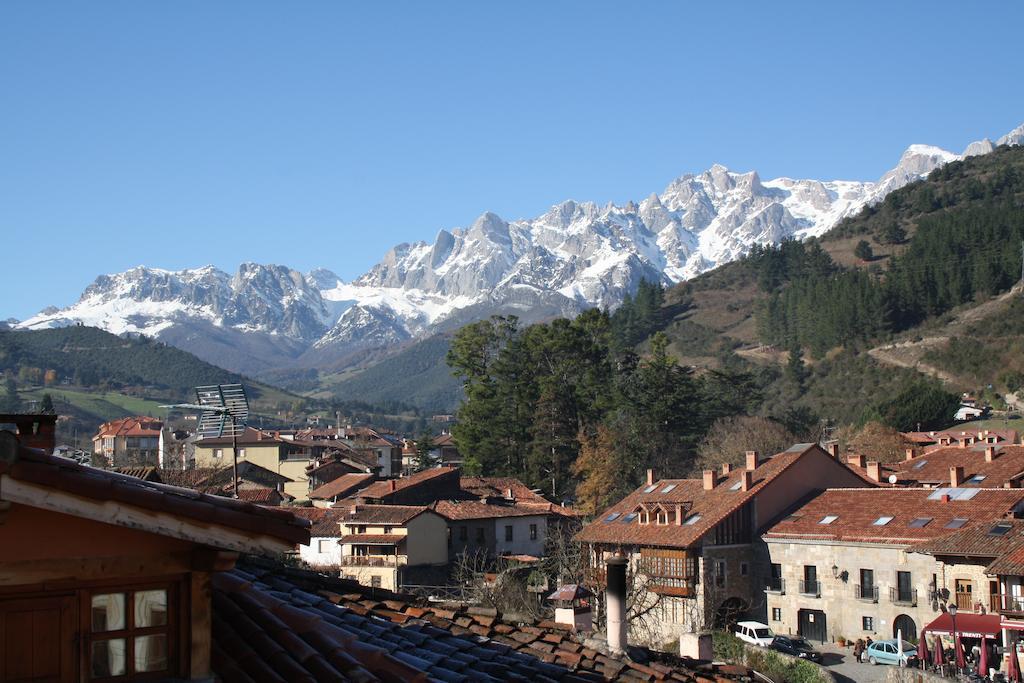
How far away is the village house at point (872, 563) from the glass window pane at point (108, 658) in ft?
103

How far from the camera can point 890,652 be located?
33375 millimetres

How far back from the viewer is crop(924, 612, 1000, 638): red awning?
30.1m

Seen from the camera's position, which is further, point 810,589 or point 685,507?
Result: point 685,507

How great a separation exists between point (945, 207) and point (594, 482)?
94.6m

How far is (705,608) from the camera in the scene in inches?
1567

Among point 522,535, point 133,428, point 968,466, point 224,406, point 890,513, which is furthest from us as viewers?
point 133,428

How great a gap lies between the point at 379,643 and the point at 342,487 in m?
56.1

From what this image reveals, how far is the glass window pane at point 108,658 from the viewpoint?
4699 mm

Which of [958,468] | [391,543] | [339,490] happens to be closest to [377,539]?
[391,543]

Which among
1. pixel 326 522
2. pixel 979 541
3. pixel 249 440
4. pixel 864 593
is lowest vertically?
pixel 864 593

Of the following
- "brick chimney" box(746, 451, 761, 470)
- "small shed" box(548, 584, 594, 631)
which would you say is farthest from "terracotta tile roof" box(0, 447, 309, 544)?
"brick chimney" box(746, 451, 761, 470)

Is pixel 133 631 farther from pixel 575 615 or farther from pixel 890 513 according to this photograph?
pixel 890 513

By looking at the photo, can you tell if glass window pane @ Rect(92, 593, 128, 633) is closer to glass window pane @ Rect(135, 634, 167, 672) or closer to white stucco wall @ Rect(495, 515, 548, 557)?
glass window pane @ Rect(135, 634, 167, 672)

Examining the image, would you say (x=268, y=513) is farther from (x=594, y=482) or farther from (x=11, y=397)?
(x=11, y=397)
